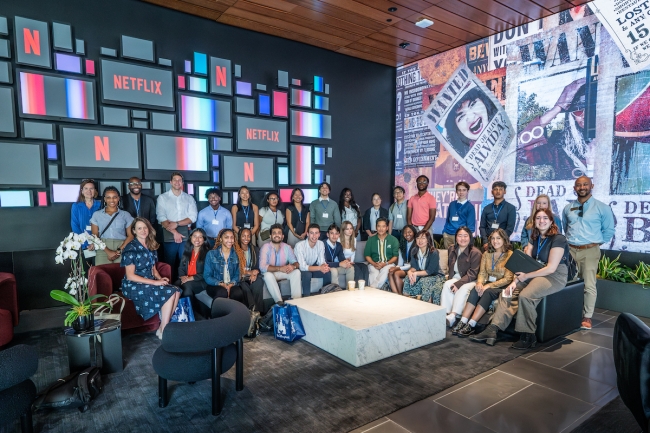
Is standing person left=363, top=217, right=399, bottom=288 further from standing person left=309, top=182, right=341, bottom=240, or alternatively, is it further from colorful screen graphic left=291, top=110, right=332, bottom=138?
colorful screen graphic left=291, top=110, right=332, bottom=138

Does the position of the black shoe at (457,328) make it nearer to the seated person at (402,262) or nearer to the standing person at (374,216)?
the seated person at (402,262)

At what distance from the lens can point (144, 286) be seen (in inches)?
147

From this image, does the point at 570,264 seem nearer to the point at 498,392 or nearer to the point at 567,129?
the point at 498,392

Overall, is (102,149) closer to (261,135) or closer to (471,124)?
(261,135)

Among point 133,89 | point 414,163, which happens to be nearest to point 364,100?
point 414,163

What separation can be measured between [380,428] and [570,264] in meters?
2.72

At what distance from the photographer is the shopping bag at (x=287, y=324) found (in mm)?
3701

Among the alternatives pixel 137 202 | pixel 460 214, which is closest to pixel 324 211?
pixel 460 214

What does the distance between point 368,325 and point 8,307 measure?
328 cm

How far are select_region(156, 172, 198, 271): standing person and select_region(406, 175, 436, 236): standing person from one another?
3268 millimetres

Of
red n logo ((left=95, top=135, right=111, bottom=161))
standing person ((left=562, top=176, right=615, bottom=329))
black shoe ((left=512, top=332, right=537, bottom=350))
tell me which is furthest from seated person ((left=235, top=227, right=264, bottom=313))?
standing person ((left=562, top=176, right=615, bottom=329))

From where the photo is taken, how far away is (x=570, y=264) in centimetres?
388

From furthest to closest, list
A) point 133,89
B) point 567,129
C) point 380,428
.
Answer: point 567,129 → point 133,89 → point 380,428

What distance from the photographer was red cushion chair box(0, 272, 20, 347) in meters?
3.38
